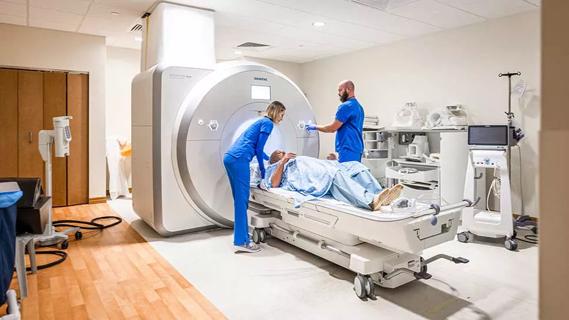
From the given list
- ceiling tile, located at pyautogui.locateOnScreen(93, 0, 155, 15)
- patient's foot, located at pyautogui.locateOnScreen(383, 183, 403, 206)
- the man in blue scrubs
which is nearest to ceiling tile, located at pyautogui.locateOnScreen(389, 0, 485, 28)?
the man in blue scrubs

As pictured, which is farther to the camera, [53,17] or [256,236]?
[53,17]

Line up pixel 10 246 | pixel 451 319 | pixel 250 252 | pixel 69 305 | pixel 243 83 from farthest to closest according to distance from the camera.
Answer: pixel 243 83 → pixel 250 252 → pixel 69 305 → pixel 451 319 → pixel 10 246

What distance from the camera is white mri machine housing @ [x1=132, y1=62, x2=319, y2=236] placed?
358 centimetres

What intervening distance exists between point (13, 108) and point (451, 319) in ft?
17.4

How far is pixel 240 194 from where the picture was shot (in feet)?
10.8

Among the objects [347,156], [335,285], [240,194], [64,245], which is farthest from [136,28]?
[335,285]

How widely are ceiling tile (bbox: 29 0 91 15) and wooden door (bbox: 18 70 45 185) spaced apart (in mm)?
1269

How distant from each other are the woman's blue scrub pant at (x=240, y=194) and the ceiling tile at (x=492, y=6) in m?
2.65

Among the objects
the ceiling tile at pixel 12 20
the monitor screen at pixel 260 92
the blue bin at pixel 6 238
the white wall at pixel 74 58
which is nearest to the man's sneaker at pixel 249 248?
the monitor screen at pixel 260 92

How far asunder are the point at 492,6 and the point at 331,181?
2789 millimetres

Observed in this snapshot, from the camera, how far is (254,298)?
241cm

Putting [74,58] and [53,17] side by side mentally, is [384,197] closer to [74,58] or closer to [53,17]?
[53,17]

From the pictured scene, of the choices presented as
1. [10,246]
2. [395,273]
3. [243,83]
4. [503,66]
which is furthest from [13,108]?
[503,66]

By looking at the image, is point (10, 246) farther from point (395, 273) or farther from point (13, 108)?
point (13, 108)
